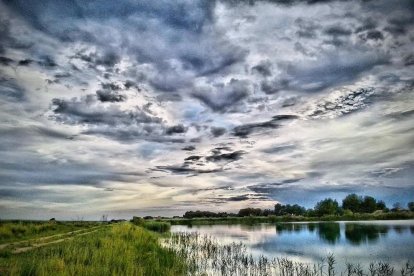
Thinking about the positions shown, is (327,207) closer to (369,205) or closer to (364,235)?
(369,205)

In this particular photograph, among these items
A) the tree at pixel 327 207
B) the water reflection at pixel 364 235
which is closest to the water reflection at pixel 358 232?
the water reflection at pixel 364 235

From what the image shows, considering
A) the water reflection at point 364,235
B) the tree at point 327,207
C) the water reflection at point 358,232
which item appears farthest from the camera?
the tree at point 327,207

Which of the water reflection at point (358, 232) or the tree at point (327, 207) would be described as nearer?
the water reflection at point (358, 232)

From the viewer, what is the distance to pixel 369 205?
145 meters

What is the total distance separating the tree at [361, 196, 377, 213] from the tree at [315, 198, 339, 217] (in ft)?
39.9

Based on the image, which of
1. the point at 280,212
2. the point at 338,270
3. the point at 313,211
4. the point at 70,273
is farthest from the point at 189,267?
the point at 280,212

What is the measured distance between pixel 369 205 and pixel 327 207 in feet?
67.8

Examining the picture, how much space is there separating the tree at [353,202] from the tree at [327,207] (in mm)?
7773

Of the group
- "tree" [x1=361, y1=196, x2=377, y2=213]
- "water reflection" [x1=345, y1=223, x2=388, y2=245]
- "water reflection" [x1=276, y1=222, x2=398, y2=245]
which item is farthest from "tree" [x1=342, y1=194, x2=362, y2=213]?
"water reflection" [x1=345, y1=223, x2=388, y2=245]

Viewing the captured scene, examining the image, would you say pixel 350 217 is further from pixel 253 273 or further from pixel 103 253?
pixel 103 253

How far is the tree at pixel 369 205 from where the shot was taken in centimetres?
14399

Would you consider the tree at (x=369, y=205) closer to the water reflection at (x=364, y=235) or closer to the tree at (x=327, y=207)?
the tree at (x=327, y=207)

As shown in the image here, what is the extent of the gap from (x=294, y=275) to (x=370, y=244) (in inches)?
663

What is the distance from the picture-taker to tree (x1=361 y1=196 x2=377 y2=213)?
14399 cm
